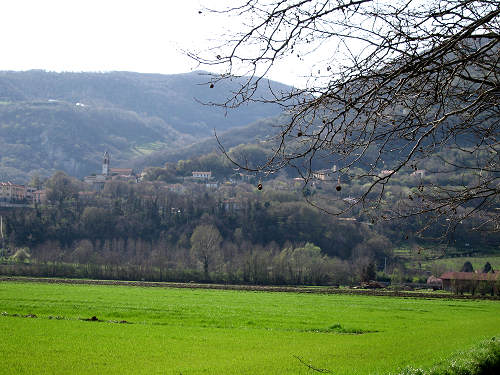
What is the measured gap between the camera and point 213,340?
1941cm

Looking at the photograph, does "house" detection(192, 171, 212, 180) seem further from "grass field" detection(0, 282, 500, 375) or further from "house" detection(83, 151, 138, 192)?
"grass field" detection(0, 282, 500, 375)

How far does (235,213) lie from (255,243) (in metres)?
13.0

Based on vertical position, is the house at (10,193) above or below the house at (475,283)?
above

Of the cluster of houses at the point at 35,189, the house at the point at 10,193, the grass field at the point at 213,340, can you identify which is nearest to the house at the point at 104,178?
the cluster of houses at the point at 35,189

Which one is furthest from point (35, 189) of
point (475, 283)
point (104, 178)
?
point (475, 283)

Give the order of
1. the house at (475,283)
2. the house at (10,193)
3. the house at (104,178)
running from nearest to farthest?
the house at (475,283), the house at (10,193), the house at (104,178)

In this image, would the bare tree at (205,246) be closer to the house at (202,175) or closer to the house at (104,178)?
the house at (104,178)

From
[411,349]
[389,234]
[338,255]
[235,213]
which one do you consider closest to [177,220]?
[235,213]

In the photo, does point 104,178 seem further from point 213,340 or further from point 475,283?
point 213,340

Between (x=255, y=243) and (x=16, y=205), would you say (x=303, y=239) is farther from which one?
(x=16, y=205)

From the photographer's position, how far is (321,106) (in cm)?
586

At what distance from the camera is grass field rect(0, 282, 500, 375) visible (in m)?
14.0

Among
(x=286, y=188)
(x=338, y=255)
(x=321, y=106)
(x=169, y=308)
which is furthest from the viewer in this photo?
(x=286, y=188)

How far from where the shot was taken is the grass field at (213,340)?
1402 cm
